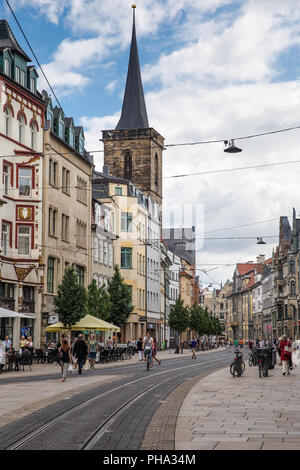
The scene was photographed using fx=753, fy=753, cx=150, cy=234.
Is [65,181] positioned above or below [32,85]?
below

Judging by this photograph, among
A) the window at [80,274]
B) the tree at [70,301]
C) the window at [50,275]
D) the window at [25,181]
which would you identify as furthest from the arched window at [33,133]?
the window at [80,274]

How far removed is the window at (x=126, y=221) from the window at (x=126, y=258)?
228 cm

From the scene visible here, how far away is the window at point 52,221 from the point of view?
171 ft

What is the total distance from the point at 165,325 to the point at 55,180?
55.2 meters

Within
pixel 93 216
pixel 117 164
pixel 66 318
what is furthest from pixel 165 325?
pixel 66 318

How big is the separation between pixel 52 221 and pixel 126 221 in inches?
1089

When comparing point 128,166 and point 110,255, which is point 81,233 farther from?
point 128,166

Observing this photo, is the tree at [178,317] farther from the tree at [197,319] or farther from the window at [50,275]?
the window at [50,275]

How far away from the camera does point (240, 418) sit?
588 inches

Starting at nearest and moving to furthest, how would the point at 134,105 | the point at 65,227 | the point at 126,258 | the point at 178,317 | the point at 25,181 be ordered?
the point at 25,181 → the point at 65,227 → the point at 126,258 → the point at 178,317 → the point at 134,105

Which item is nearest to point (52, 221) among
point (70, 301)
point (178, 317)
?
point (70, 301)

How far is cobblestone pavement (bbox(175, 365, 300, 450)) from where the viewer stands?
11648mm
